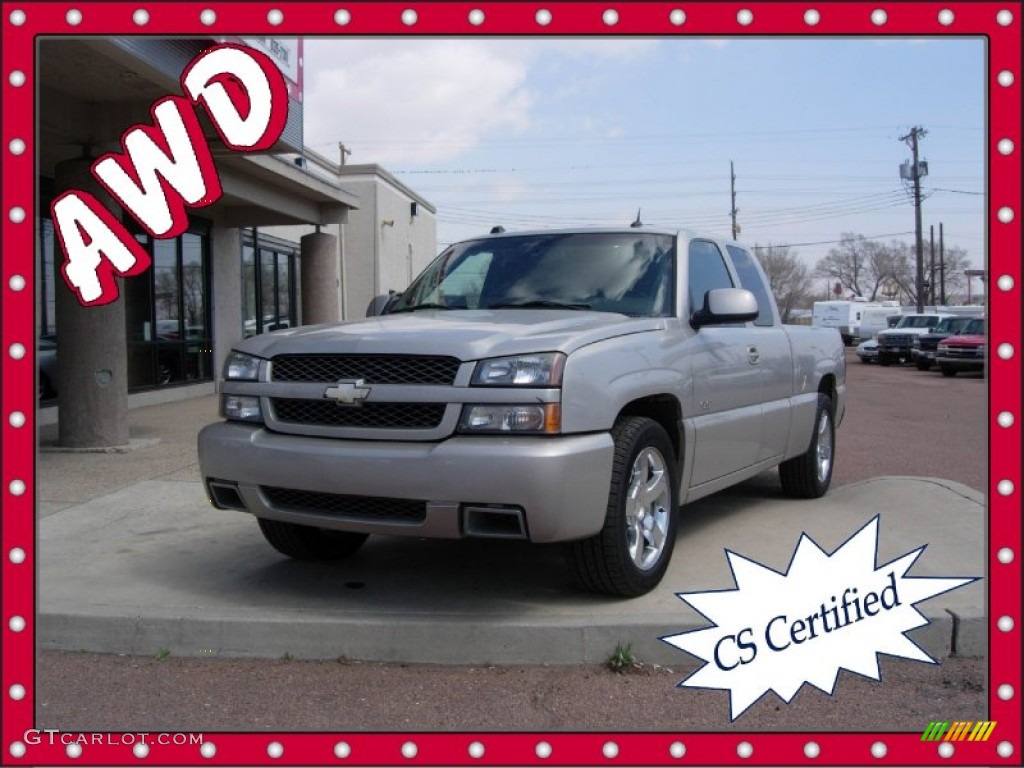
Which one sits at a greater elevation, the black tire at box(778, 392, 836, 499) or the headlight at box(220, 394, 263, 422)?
the headlight at box(220, 394, 263, 422)

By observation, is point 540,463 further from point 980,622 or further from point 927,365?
point 927,365

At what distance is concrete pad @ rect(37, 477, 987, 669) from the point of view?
405 centimetres

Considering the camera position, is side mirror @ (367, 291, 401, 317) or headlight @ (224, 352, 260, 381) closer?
headlight @ (224, 352, 260, 381)

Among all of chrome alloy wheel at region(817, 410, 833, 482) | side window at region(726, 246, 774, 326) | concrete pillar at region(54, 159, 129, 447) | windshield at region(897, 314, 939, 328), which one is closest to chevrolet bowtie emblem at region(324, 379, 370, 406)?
side window at region(726, 246, 774, 326)

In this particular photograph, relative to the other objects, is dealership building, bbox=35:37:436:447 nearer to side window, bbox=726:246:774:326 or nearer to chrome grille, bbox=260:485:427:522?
chrome grille, bbox=260:485:427:522

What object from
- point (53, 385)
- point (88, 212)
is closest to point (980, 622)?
point (88, 212)

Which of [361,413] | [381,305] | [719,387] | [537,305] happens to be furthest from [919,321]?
[361,413]

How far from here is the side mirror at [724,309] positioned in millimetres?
4871

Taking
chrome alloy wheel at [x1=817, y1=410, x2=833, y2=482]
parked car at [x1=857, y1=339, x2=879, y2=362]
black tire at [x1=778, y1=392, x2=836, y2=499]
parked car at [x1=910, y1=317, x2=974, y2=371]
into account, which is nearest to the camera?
black tire at [x1=778, y1=392, x2=836, y2=499]

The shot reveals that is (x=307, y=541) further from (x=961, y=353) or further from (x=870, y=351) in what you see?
(x=870, y=351)

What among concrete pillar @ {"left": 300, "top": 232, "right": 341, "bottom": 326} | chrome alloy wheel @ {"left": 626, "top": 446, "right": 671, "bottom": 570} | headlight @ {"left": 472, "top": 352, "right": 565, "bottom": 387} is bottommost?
chrome alloy wheel @ {"left": 626, "top": 446, "right": 671, "bottom": 570}

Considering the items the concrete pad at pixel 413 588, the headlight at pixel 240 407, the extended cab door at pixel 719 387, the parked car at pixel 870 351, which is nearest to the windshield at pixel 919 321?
the parked car at pixel 870 351

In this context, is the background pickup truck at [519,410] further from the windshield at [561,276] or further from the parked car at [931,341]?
the parked car at [931,341]

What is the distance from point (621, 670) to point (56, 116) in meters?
7.74
